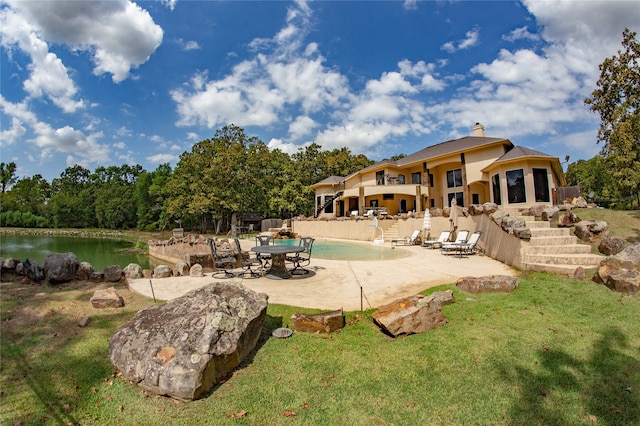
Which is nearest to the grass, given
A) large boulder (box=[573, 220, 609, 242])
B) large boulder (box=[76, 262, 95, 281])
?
large boulder (box=[76, 262, 95, 281])

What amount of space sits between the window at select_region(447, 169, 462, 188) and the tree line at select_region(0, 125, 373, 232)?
16664 millimetres

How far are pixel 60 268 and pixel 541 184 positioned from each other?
21673mm

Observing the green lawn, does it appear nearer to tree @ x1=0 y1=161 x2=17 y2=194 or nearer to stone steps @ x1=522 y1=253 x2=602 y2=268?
stone steps @ x1=522 y1=253 x2=602 y2=268

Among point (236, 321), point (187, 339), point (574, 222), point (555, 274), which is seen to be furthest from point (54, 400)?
point (574, 222)

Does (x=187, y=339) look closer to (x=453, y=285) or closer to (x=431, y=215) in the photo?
(x=453, y=285)

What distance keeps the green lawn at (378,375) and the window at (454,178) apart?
845 inches

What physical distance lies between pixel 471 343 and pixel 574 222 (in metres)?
8.72

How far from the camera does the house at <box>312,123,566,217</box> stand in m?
17.8

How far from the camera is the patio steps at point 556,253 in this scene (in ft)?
23.3

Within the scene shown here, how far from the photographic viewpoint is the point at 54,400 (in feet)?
9.21

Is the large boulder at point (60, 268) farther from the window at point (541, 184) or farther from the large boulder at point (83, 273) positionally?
the window at point (541, 184)

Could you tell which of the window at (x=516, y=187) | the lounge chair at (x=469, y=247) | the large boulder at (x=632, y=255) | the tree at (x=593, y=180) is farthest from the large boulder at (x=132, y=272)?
the tree at (x=593, y=180)

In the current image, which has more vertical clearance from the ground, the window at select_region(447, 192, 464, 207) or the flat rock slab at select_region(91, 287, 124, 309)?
the window at select_region(447, 192, 464, 207)

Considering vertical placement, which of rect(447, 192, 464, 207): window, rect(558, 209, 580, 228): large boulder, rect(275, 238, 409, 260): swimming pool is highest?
rect(447, 192, 464, 207): window
